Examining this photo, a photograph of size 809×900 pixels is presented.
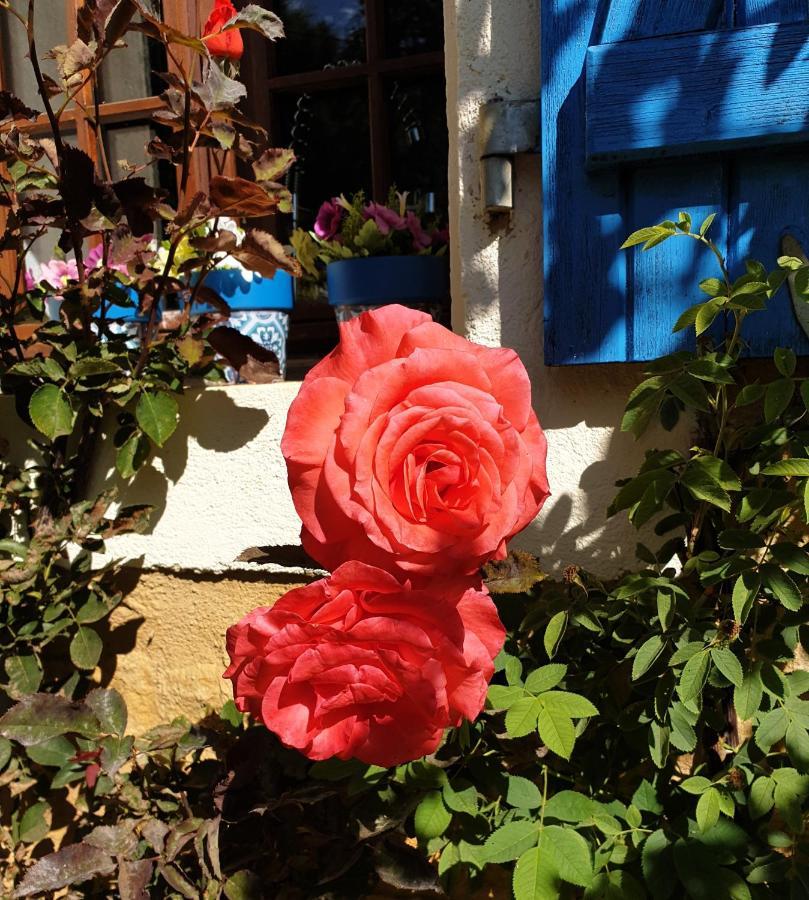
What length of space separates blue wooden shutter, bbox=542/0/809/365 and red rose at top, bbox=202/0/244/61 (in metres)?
0.71

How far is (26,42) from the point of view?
2.52 metres

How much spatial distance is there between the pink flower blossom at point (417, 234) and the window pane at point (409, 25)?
0.80 metres

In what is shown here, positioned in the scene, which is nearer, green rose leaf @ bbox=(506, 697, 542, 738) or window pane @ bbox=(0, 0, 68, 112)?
green rose leaf @ bbox=(506, 697, 542, 738)

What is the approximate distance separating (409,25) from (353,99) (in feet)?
0.89

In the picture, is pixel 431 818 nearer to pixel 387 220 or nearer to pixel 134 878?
pixel 134 878

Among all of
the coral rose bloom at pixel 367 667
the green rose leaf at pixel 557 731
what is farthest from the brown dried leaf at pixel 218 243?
the green rose leaf at pixel 557 731

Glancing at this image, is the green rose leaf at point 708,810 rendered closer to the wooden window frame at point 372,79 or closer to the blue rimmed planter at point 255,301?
A: the blue rimmed planter at point 255,301

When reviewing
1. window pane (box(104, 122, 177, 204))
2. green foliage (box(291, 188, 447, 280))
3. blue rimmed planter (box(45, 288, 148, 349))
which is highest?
window pane (box(104, 122, 177, 204))

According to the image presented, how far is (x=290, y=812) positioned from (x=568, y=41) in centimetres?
137

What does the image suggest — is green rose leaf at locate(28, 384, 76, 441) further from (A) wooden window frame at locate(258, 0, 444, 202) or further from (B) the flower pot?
(A) wooden window frame at locate(258, 0, 444, 202)

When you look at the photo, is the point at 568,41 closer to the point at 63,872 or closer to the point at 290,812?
the point at 290,812

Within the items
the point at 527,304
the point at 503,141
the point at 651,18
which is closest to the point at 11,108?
the point at 503,141

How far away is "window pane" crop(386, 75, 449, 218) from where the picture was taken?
2.30 m

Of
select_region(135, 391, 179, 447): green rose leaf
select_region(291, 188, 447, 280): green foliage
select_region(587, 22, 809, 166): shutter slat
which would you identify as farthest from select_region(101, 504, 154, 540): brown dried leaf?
select_region(587, 22, 809, 166): shutter slat
